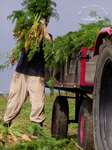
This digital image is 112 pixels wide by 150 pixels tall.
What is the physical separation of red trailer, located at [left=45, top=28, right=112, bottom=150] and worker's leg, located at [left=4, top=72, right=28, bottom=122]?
29.1 inches

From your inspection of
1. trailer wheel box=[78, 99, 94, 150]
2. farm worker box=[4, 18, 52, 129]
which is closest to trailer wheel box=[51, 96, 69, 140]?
farm worker box=[4, 18, 52, 129]

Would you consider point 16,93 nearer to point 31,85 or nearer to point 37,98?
point 31,85

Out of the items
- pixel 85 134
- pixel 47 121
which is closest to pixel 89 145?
pixel 85 134

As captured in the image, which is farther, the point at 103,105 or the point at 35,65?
the point at 35,65

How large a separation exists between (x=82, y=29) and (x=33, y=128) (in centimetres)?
203

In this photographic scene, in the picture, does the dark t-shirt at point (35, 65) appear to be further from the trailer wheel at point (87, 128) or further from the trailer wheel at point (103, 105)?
the trailer wheel at point (103, 105)

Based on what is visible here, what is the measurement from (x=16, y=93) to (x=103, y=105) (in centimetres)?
275

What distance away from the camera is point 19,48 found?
5.34m

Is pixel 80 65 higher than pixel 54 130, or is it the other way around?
pixel 80 65

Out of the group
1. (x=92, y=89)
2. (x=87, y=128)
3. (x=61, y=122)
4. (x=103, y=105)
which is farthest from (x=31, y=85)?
(x=103, y=105)

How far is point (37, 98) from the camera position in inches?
211

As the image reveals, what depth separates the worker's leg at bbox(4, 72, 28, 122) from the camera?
18.1 ft

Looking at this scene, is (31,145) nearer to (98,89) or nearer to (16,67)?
(98,89)

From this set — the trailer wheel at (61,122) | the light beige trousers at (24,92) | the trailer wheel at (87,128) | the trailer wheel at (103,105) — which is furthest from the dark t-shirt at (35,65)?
the trailer wheel at (103,105)
